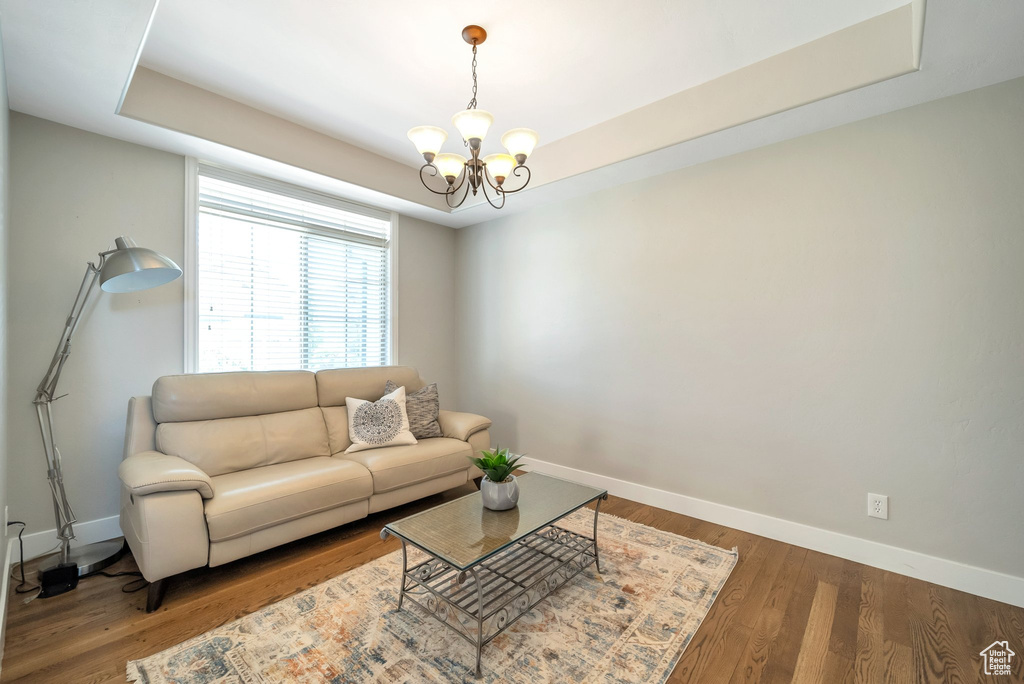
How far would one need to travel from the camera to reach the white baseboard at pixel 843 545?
2109 mm

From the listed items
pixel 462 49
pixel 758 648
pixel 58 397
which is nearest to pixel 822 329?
pixel 758 648

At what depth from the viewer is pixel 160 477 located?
6.64 ft

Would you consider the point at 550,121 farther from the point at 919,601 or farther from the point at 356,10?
the point at 919,601

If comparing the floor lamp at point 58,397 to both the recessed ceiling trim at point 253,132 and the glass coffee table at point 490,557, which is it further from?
the glass coffee table at point 490,557

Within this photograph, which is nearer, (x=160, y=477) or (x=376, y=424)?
(x=160, y=477)

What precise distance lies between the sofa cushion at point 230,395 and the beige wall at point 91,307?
0.35m

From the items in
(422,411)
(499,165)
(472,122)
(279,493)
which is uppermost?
(472,122)

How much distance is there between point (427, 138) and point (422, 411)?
2.07 metres

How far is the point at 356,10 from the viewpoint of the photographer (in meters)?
2.05

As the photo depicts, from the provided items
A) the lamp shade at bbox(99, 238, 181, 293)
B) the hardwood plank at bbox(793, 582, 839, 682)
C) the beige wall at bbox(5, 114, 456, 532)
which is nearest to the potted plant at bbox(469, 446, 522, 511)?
the hardwood plank at bbox(793, 582, 839, 682)

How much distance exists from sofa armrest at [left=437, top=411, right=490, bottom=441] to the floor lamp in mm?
2052

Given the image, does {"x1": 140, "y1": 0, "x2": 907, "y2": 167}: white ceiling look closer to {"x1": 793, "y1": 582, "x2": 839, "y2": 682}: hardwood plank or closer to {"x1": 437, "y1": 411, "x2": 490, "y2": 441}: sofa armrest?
{"x1": 437, "y1": 411, "x2": 490, "y2": 441}: sofa armrest

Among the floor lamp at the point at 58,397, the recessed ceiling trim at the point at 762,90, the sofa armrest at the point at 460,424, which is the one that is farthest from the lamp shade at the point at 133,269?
the recessed ceiling trim at the point at 762,90

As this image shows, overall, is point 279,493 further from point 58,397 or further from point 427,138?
point 427,138
